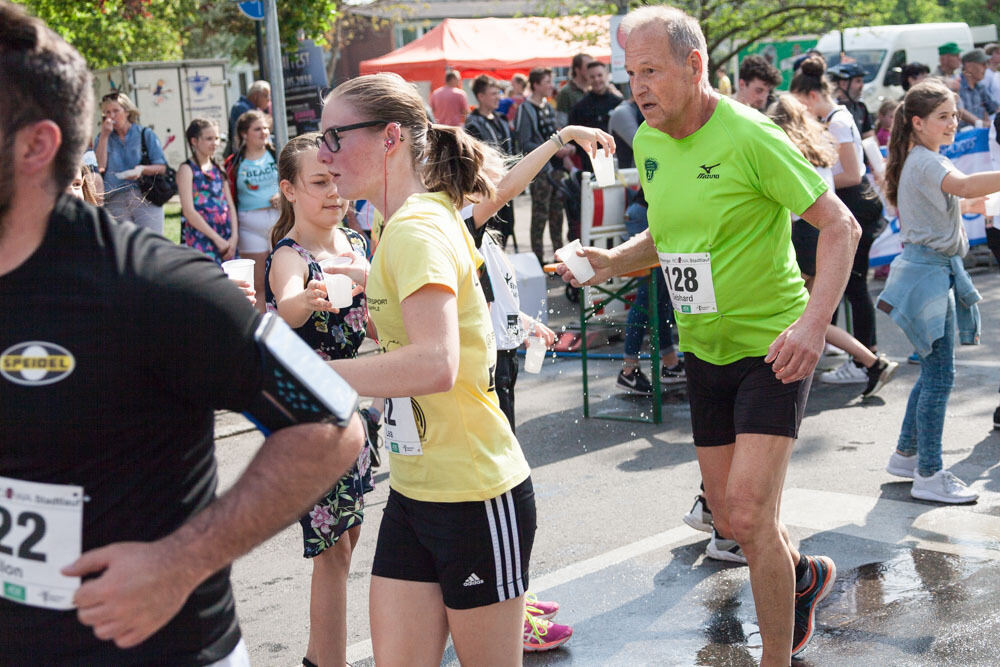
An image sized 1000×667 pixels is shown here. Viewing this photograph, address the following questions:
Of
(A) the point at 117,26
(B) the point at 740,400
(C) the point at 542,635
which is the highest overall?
(A) the point at 117,26

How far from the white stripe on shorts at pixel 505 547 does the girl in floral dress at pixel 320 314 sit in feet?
3.22

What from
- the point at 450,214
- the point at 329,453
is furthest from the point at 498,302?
the point at 329,453

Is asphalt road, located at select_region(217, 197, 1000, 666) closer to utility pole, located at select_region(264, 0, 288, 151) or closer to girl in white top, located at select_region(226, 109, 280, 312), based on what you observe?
girl in white top, located at select_region(226, 109, 280, 312)

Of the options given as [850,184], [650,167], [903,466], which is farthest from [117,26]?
[650,167]

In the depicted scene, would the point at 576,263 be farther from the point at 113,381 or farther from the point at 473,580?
the point at 113,381

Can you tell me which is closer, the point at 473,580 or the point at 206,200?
the point at 473,580

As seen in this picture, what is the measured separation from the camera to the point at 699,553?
5.18 meters

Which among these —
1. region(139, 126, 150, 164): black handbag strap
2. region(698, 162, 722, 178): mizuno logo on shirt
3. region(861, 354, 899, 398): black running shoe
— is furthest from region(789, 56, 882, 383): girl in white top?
region(139, 126, 150, 164): black handbag strap

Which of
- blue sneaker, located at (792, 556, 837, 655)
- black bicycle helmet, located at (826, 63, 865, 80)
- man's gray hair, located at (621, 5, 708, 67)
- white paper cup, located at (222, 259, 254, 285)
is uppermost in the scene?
man's gray hair, located at (621, 5, 708, 67)

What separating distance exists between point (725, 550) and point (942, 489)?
130 centimetres

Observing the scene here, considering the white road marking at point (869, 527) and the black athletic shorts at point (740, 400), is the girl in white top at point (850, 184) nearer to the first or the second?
the white road marking at point (869, 527)

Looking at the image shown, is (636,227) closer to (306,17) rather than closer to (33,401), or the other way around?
(33,401)

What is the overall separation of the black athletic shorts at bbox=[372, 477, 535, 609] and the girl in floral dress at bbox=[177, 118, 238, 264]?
7.65m

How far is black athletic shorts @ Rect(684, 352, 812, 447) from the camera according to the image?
3.65m
